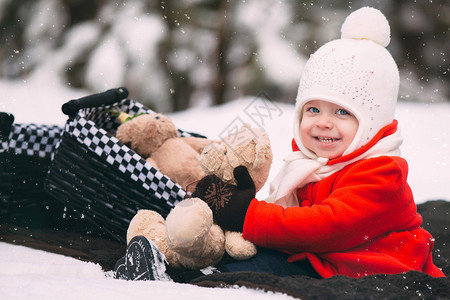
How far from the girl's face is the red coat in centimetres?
7

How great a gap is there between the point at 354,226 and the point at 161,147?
77 cm

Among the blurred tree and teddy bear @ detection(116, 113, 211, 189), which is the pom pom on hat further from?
the blurred tree

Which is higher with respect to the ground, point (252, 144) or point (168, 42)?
point (168, 42)

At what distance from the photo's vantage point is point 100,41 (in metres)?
3.12

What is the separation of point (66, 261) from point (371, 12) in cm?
109

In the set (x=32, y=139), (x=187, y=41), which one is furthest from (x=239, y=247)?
(x=187, y=41)

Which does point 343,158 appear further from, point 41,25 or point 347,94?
point 41,25

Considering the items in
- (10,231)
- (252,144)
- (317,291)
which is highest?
(252,144)

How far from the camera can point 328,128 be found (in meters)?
1.22

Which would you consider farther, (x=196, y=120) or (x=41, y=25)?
(x=41, y=25)

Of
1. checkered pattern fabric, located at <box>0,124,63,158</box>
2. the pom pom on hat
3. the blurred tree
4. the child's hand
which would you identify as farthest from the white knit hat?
the blurred tree

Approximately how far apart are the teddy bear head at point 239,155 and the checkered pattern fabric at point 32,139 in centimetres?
88

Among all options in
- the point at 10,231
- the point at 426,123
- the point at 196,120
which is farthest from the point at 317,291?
the point at 196,120

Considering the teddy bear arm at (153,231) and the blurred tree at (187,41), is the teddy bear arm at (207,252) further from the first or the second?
the blurred tree at (187,41)
